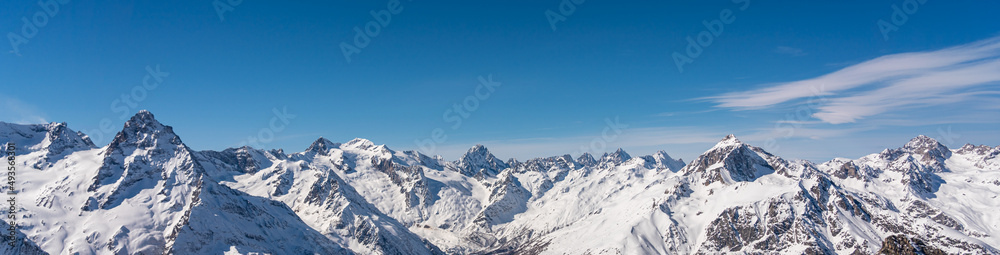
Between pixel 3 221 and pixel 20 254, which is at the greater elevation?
pixel 3 221

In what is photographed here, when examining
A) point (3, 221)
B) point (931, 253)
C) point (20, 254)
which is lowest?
point (931, 253)

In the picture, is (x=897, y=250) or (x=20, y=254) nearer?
(x=897, y=250)

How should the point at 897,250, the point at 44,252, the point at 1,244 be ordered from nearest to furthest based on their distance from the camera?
the point at 897,250 < the point at 1,244 < the point at 44,252

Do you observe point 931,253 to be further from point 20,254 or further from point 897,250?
point 20,254

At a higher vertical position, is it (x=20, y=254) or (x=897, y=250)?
(x=20, y=254)

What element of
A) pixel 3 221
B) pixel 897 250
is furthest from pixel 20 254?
pixel 897 250

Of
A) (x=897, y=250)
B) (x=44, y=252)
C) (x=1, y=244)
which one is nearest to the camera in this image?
(x=897, y=250)

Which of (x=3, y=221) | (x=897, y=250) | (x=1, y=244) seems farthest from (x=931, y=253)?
(x=3, y=221)

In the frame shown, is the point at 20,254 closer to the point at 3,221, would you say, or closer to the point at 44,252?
the point at 44,252
